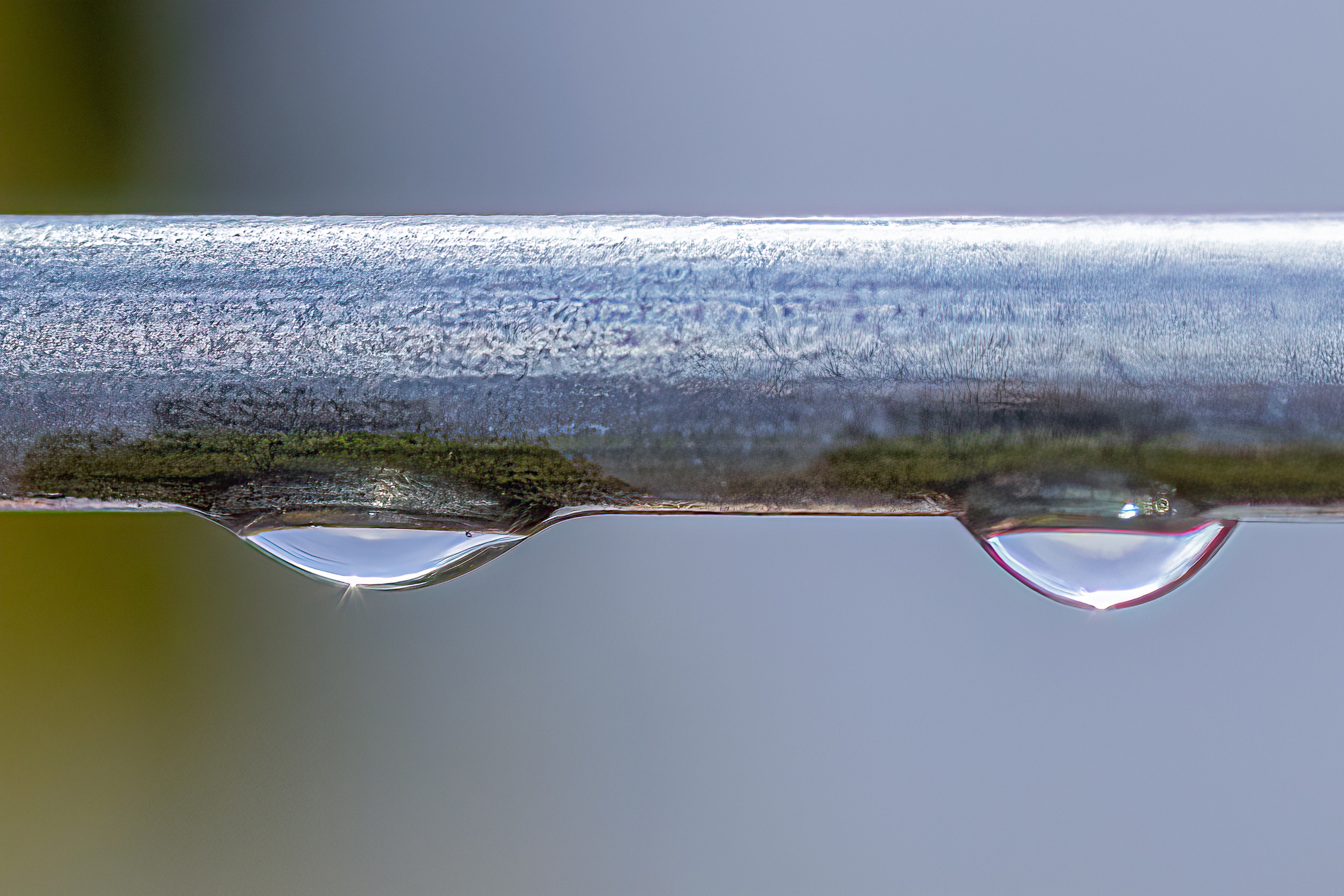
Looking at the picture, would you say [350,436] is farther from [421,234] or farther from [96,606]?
[96,606]

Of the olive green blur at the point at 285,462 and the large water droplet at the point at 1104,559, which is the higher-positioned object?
the large water droplet at the point at 1104,559

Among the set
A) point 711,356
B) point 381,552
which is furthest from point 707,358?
point 381,552

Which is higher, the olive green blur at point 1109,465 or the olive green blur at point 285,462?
the olive green blur at point 285,462

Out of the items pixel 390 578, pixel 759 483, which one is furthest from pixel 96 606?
pixel 759 483

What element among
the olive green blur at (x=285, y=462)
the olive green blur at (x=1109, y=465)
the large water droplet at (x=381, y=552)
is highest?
the large water droplet at (x=381, y=552)
